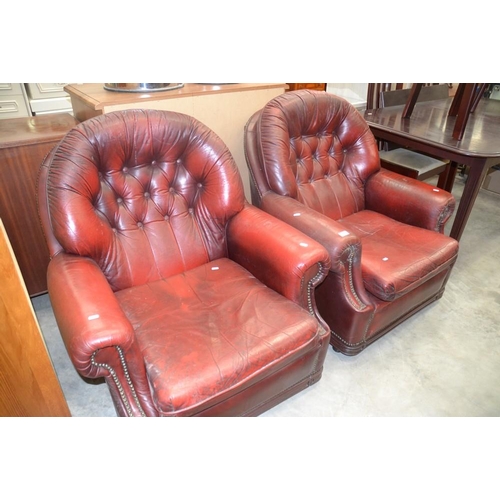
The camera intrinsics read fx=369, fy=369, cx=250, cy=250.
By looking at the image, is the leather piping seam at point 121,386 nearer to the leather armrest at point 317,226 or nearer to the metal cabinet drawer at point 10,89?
the leather armrest at point 317,226

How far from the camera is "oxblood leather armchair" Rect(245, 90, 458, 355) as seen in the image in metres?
1.61

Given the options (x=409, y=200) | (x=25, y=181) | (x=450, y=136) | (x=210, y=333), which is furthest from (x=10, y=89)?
(x=450, y=136)

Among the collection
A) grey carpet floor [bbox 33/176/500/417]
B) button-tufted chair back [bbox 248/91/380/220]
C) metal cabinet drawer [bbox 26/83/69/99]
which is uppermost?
metal cabinet drawer [bbox 26/83/69/99]

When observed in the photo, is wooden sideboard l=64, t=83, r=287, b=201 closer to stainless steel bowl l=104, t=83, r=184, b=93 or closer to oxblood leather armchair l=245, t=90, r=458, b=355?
stainless steel bowl l=104, t=83, r=184, b=93

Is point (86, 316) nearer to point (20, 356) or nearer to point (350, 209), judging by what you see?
point (20, 356)

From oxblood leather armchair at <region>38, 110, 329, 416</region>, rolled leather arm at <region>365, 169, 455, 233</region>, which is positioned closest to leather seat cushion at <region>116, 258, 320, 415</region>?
oxblood leather armchair at <region>38, 110, 329, 416</region>

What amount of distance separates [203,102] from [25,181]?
3.06ft

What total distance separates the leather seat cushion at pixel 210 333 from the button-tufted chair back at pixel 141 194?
0.48 ft

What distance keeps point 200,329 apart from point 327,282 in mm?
637

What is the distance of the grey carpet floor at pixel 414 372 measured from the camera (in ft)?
5.08
